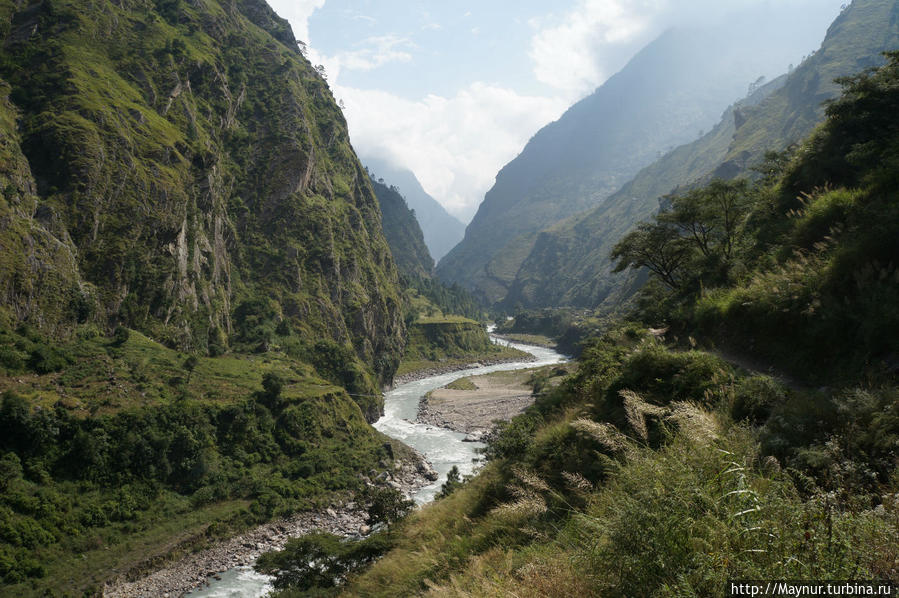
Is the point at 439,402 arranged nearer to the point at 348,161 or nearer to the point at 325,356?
the point at 325,356

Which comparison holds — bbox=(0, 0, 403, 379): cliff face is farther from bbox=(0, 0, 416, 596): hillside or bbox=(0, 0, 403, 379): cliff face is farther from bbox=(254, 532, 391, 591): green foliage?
bbox=(254, 532, 391, 591): green foliage

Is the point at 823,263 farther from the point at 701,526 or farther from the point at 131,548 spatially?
the point at 131,548

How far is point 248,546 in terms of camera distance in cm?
4469

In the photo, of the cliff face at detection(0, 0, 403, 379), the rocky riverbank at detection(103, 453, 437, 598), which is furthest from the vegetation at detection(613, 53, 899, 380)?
the cliff face at detection(0, 0, 403, 379)

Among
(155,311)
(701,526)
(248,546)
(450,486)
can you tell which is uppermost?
(155,311)

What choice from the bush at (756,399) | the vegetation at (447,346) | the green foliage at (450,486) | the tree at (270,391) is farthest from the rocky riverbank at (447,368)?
the bush at (756,399)

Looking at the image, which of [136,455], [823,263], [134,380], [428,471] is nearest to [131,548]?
[136,455]

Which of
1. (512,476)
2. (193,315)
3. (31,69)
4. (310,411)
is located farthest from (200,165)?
(512,476)

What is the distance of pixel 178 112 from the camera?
310 feet

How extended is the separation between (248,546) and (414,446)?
121 ft

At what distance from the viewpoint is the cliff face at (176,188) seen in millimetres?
60438

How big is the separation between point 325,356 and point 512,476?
298 feet

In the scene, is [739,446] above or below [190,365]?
above

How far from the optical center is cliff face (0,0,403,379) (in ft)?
198
